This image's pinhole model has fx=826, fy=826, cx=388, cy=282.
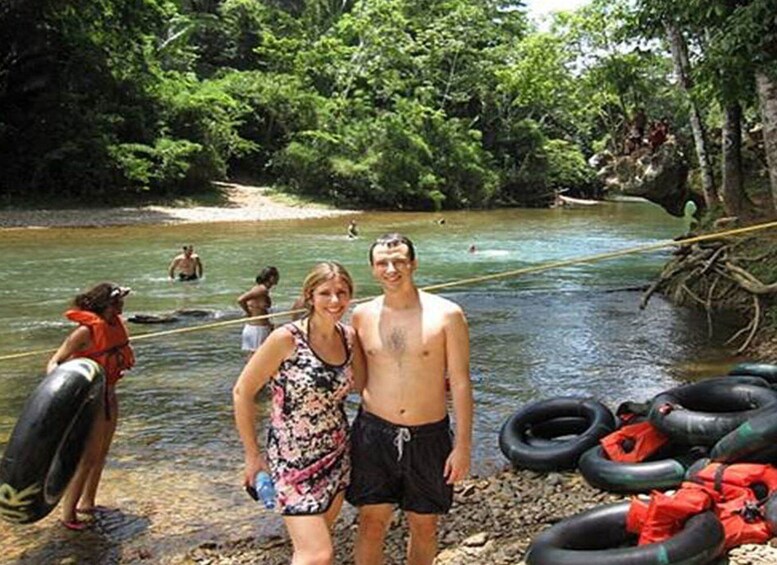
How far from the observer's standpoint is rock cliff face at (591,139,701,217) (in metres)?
19.2

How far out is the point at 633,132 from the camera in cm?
2075

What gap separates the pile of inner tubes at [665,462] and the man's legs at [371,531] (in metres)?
0.92

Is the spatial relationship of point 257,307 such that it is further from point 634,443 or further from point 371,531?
point 371,531

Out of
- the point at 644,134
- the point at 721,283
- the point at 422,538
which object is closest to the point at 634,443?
the point at 422,538

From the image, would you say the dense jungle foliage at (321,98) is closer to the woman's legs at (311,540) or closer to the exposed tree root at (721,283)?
the exposed tree root at (721,283)

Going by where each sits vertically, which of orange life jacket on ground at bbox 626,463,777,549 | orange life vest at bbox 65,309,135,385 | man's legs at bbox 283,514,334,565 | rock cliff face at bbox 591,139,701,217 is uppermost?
rock cliff face at bbox 591,139,701,217

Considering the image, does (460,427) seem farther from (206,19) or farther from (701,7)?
(206,19)

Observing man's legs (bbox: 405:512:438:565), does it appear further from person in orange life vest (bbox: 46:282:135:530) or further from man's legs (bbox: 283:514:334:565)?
person in orange life vest (bbox: 46:282:135:530)

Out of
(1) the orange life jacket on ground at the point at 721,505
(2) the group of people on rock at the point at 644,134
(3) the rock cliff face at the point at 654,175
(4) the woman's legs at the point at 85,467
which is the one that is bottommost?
(4) the woman's legs at the point at 85,467

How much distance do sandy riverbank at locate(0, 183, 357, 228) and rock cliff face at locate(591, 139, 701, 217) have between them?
2065 centimetres

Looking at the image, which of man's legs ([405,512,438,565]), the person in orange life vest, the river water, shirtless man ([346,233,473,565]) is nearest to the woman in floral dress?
shirtless man ([346,233,473,565])

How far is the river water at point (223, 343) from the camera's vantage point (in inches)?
231

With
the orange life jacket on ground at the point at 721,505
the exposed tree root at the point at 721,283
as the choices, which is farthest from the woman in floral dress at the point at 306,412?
the exposed tree root at the point at 721,283

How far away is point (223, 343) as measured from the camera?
40.1ft
